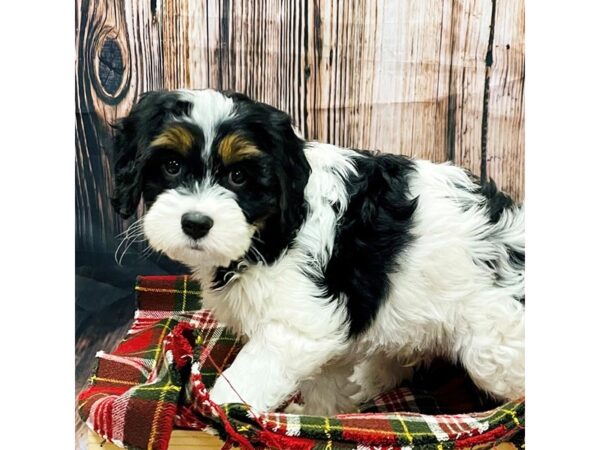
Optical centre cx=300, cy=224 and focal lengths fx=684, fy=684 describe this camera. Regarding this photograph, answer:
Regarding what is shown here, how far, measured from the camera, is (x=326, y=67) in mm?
2262

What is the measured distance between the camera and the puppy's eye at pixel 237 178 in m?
1.82

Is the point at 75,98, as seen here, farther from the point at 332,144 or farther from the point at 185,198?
the point at 332,144

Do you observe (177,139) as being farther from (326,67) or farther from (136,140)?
(326,67)

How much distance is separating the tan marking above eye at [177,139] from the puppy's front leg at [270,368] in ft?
1.91

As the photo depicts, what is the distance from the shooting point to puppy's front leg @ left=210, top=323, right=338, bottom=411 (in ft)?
6.41

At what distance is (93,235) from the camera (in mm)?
2252

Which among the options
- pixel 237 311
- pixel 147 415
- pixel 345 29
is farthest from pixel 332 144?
pixel 147 415

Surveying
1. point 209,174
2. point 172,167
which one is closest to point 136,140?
point 172,167

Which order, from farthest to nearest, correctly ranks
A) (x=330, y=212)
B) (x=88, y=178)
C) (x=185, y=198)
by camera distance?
(x=88, y=178)
(x=330, y=212)
(x=185, y=198)

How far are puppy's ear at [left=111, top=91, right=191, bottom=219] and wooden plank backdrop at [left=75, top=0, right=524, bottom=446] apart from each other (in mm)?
238

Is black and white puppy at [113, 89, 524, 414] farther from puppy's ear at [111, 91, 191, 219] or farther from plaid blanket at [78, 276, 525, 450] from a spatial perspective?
plaid blanket at [78, 276, 525, 450]

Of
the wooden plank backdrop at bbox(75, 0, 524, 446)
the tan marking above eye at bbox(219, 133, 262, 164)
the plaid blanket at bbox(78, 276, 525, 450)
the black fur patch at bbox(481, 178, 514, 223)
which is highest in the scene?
the wooden plank backdrop at bbox(75, 0, 524, 446)

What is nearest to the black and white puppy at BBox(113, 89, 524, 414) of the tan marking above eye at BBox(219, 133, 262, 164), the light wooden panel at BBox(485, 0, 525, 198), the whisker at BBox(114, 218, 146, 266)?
the tan marking above eye at BBox(219, 133, 262, 164)

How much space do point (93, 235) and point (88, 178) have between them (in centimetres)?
19
